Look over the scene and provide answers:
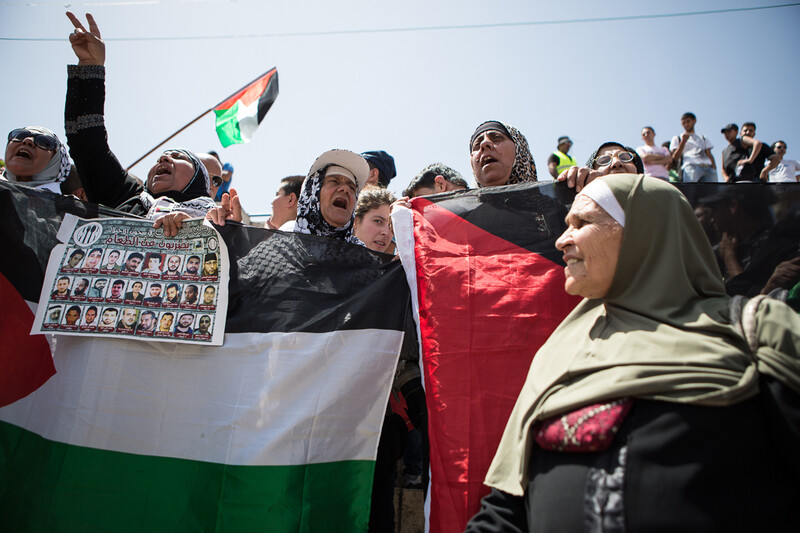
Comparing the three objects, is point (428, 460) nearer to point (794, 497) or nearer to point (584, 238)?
point (584, 238)

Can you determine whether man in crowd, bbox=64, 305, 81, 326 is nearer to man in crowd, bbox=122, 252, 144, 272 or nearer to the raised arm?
man in crowd, bbox=122, 252, 144, 272

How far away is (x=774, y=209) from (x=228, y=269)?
2537mm

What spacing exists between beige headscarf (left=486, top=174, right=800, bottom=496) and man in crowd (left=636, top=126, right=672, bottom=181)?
696cm

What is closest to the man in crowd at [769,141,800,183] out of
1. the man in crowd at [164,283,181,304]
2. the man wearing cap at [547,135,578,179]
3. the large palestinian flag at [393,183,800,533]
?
the man wearing cap at [547,135,578,179]

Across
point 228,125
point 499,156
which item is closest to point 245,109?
point 228,125

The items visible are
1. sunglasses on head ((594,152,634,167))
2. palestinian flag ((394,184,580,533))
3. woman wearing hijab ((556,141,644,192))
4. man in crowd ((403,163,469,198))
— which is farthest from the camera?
man in crowd ((403,163,469,198))

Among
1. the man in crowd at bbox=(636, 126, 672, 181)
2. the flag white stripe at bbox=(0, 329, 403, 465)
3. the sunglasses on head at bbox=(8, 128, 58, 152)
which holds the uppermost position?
the man in crowd at bbox=(636, 126, 672, 181)

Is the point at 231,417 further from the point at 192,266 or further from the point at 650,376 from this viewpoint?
the point at 650,376

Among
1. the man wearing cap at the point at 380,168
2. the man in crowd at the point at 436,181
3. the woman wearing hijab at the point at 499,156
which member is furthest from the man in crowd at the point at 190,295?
the man wearing cap at the point at 380,168

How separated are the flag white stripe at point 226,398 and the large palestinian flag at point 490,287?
0.32 metres

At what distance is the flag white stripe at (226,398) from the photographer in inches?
95.5

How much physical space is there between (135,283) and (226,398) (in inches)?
29.4

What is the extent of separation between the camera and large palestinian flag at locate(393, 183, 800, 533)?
2.20 metres

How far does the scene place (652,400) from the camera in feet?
4.59
